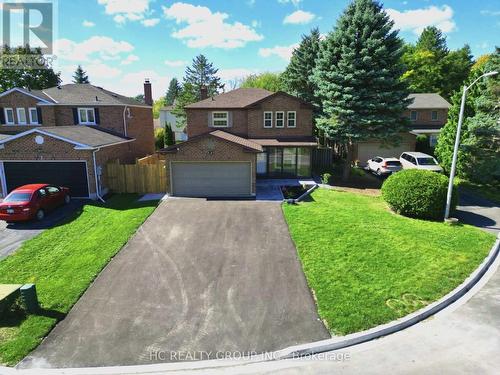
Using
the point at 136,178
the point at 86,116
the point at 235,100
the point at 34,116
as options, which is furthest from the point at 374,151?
the point at 34,116

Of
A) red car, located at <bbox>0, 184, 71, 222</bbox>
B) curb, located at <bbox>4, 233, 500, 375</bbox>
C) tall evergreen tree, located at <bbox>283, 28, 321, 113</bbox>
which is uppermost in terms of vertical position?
tall evergreen tree, located at <bbox>283, 28, 321, 113</bbox>

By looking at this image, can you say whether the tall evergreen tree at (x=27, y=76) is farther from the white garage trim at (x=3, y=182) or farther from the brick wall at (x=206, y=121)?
the brick wall at (x=206, y=121)

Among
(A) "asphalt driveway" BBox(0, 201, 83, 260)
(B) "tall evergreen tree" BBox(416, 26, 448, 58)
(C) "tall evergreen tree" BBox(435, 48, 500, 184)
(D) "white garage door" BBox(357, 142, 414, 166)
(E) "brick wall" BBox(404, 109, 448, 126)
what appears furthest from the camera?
(B) "tall evergreen tree" BBox(416, 26, 448, 58)

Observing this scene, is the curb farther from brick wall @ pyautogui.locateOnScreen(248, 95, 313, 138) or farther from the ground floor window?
brick wall @ pyautogui.locateOnScreen(248, 95, 313, 138)

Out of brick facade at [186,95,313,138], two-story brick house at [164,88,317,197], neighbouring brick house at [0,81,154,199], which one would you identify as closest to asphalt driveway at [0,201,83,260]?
neighbouring brick house at [0,81,154,199]

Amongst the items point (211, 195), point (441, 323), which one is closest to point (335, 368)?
point (441, 323)

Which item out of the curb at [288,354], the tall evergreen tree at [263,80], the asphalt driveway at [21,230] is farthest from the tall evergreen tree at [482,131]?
the tall evergreen tree at [263,80]

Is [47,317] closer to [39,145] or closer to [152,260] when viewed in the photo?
[152,260]
